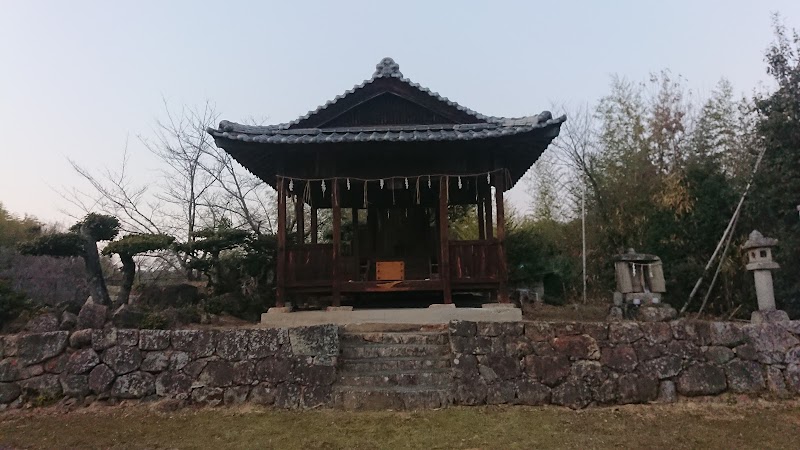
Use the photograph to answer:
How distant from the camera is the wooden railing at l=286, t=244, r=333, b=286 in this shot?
9.82 metres

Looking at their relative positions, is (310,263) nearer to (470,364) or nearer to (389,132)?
(389,132)

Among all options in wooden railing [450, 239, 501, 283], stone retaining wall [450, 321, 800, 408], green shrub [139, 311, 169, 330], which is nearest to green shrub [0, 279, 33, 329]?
green shrub [139, 311, 169, 330]

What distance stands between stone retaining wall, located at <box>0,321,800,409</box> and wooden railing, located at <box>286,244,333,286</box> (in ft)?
10.2

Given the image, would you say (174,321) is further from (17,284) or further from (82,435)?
(17,284)

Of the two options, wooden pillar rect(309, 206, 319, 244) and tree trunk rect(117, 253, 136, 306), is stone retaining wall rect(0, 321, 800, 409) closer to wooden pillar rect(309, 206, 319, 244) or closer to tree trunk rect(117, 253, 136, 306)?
tree trunk rect(117, 253, 136, 306)

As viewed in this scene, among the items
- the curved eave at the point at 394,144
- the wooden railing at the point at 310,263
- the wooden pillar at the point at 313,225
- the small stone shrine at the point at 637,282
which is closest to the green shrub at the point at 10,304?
the curved eave at the point at 394,144

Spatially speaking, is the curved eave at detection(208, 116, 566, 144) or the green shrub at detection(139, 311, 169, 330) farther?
the curved eave at detection(208, 116, 566, 144)

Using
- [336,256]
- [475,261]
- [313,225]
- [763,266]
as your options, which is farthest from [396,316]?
[763,266]

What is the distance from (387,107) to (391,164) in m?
1.64

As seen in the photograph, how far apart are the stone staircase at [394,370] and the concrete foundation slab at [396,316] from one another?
41.8 inches

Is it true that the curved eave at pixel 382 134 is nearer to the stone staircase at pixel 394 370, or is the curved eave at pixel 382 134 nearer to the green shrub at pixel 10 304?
the stone staircase at pixel 394 370

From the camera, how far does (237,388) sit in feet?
21.4

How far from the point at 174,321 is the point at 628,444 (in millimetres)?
7344

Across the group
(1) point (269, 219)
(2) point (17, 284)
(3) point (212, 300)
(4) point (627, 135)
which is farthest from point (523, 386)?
(1) point (269, 219)
